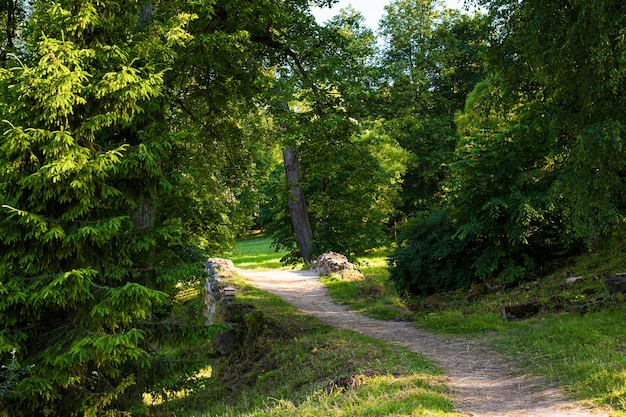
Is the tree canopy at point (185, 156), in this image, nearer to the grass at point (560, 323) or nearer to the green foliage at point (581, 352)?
the grass at point (560, 323)

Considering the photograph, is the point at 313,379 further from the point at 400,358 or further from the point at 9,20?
the point at 9,20

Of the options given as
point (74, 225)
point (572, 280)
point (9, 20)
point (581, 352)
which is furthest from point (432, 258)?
point (9, 20)

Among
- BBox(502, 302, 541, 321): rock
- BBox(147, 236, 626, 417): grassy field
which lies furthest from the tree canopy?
BBox(502, 302, 541, 321): rock

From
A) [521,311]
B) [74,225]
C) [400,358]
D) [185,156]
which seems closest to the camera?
[74,225]

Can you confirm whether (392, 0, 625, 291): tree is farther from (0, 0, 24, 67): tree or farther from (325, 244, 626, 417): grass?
(0, 0, 24, 67): tree

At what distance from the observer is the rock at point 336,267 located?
16766 millimetres

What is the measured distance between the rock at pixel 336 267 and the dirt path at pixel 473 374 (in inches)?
163

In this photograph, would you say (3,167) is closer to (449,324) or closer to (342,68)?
(342,68)

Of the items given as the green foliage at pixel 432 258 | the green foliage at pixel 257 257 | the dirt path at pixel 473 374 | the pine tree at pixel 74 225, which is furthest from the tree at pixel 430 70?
the pine tree at pixel 74 225

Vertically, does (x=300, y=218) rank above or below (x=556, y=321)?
above

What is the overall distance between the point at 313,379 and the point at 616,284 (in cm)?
559

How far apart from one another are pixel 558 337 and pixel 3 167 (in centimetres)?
761

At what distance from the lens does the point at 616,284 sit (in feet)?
29.3

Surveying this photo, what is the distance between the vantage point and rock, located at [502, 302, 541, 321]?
9450 mm
